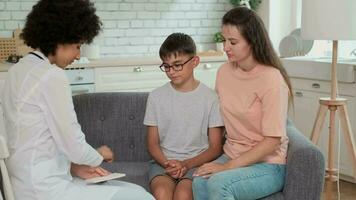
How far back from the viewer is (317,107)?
3629 mm

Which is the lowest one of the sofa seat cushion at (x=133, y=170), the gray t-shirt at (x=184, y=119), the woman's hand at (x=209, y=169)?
the sofa seat cushion at (x=133, y=170)

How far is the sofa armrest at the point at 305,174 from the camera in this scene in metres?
1.98

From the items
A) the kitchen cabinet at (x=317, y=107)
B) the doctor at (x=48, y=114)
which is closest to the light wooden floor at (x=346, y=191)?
the kitchen cabinet at (x=317, y=107)

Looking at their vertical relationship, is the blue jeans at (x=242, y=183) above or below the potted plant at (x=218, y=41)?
below

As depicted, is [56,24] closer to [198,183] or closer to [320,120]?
[198,183]

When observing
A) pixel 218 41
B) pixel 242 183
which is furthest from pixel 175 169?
pixel 218 41

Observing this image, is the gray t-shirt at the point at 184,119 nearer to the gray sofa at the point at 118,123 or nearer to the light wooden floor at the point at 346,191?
the gray sofa at the point at 118,123

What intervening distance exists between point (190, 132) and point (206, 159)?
145 millimetres

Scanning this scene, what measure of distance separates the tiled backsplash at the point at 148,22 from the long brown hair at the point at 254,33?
2234mm

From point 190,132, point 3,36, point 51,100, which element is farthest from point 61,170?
point 3,36

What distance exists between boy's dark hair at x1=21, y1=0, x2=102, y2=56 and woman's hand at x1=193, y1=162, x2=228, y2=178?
765 mm

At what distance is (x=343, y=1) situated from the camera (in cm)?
266

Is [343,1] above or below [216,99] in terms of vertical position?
above

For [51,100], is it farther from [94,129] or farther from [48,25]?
[94,129]
